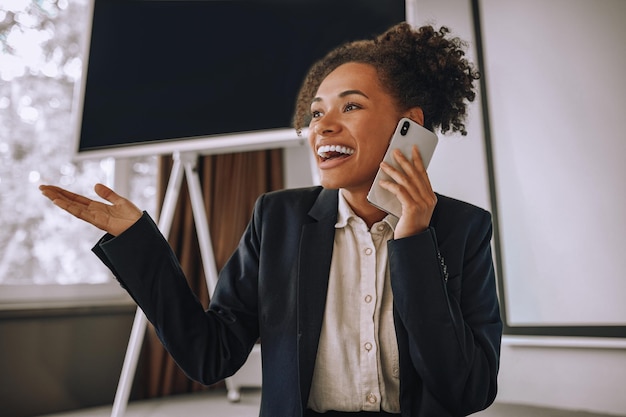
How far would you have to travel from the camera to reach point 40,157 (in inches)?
79.0

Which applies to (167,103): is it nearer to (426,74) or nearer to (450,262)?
(426,74)

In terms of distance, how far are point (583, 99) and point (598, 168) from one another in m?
0.23

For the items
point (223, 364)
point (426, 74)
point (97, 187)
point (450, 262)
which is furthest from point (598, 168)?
point (97, 187)

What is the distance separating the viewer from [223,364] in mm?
931

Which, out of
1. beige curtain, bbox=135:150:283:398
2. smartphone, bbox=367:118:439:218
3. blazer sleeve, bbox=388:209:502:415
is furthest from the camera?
beige curtain, bbox=135:150:283:398

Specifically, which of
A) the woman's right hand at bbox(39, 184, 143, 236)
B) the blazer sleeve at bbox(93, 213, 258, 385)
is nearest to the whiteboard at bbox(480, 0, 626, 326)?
the blazer sleeve at bbox(93, 213, 258, 385)

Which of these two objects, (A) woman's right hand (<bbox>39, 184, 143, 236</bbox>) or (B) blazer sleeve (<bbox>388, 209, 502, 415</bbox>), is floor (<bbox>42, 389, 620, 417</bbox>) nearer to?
(B) blazer sleeve (<bbox>388, 209, 502, 415</bbox>)

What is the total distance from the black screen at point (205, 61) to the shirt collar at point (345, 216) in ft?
1.95

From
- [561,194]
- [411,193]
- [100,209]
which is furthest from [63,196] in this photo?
[561,194]

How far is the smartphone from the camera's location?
0.95 metres

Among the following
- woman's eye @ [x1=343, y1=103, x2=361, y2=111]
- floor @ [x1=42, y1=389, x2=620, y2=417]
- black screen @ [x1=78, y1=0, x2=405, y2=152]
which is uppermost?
black screen @ [x1=78, y1=0, x2=405, y2=152]

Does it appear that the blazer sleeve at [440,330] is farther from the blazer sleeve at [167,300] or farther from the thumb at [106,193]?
the thumb at [106,193]

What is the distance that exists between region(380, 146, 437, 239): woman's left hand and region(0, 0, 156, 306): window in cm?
143

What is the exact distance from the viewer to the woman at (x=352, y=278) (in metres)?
0.85
